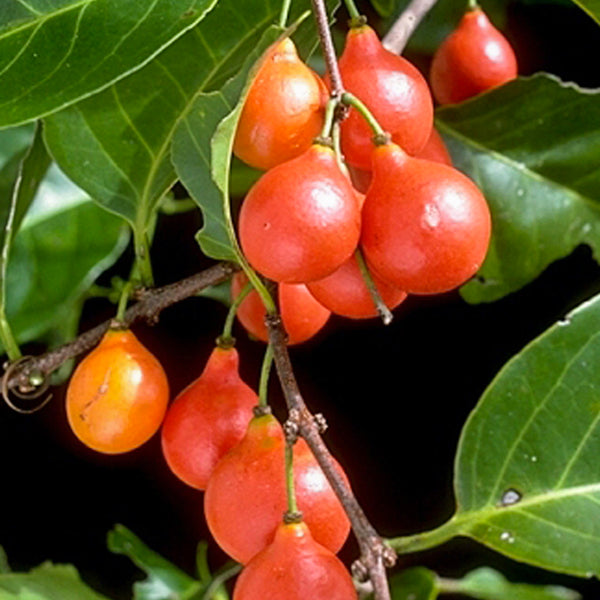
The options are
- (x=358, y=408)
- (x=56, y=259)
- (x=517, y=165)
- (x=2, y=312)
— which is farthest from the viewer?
(x=358, y=408)

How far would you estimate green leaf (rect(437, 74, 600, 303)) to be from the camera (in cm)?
104

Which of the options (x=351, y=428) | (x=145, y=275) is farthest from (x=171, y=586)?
(x=145, y=275)

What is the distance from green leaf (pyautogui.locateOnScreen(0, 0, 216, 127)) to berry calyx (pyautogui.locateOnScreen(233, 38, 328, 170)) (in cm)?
8

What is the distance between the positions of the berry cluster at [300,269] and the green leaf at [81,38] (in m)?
0.09

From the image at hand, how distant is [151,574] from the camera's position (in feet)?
4.24

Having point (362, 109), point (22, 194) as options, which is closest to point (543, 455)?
point (362, 109)

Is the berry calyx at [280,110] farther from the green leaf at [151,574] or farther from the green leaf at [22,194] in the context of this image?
the green leaf at [151,574]

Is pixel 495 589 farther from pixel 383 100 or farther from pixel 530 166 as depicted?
pixel 383 100

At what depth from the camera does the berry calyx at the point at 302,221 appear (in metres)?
0.64

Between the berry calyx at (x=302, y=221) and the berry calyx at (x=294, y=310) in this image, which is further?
the berry calyx at (x=294, y=310)

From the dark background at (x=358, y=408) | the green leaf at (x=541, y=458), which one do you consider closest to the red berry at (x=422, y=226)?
the green leaf at (x=541, y=458)

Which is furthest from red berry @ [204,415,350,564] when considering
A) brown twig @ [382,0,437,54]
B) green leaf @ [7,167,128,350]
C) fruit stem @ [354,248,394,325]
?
green leaf @ [7,167,128,350]

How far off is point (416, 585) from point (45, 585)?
1.04 ft

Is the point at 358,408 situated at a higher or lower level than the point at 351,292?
lower
